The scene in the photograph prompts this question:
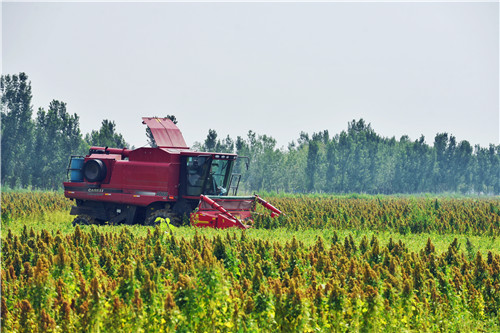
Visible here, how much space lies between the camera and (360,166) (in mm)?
76562

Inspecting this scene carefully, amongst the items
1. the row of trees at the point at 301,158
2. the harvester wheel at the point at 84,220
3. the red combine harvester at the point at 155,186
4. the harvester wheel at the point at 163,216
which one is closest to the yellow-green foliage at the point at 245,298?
the harvester wheel at the point at 163,216

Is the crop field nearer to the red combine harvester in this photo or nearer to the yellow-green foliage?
the yellow-green foliage

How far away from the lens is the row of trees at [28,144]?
189 feet

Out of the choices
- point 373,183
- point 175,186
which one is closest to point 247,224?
point 175,186

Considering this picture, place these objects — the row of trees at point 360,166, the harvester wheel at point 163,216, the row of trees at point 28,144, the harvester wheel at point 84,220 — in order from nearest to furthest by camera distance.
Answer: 1. the harvester wheel at point 163,216
2. the harvester wheel at point 84,220
3. the row of trees at point 28,144
4. the row of trees at point 360,166

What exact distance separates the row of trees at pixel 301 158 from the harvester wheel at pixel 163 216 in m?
33.4

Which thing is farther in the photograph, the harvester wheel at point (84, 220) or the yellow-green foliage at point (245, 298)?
the harvester wheel at point (84, 220)

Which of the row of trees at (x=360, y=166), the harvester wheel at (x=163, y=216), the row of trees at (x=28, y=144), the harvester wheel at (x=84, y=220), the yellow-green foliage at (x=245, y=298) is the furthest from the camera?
the row of trees at (x=360, y=166)

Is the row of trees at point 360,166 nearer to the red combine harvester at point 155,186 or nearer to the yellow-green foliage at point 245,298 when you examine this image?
the red combine harvester at point 155,186

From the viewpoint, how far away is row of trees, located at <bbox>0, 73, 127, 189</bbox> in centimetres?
5750

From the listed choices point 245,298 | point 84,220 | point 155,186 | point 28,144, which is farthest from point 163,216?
point 28,144

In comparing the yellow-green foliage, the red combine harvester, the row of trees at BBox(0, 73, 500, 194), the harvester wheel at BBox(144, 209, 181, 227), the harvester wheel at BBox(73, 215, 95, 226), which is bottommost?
the yellow-green foliage

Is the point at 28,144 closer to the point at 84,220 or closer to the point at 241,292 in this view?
the point at 84,220

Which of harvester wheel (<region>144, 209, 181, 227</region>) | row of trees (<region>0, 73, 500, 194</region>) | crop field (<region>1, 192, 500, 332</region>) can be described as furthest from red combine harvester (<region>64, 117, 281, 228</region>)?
row of trees (<region>0, 73, 500, 194</region>)
